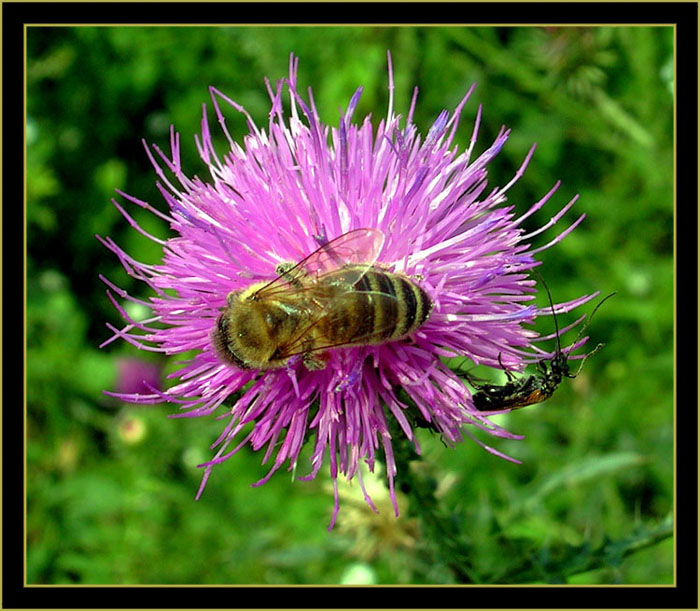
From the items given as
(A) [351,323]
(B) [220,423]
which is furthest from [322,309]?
(B) [220,423]

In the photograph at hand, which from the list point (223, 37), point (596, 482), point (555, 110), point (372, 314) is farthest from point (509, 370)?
point (223, 37)

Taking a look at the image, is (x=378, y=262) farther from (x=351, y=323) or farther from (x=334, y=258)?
(x=351, y=323)

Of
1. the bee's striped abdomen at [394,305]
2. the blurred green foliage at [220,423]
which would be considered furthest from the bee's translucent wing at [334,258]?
the blurred green foliage at [220,423]

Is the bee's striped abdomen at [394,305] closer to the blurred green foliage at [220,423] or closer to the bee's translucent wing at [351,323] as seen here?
the bee's translucent wing at [351,323]

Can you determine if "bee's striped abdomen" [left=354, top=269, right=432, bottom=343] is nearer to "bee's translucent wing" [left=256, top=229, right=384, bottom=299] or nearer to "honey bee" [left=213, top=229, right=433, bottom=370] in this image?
"honey bee" [left=213, top=229, right=433, bottom=370]

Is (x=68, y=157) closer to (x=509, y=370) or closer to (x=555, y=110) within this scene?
(x=555, y=110)
